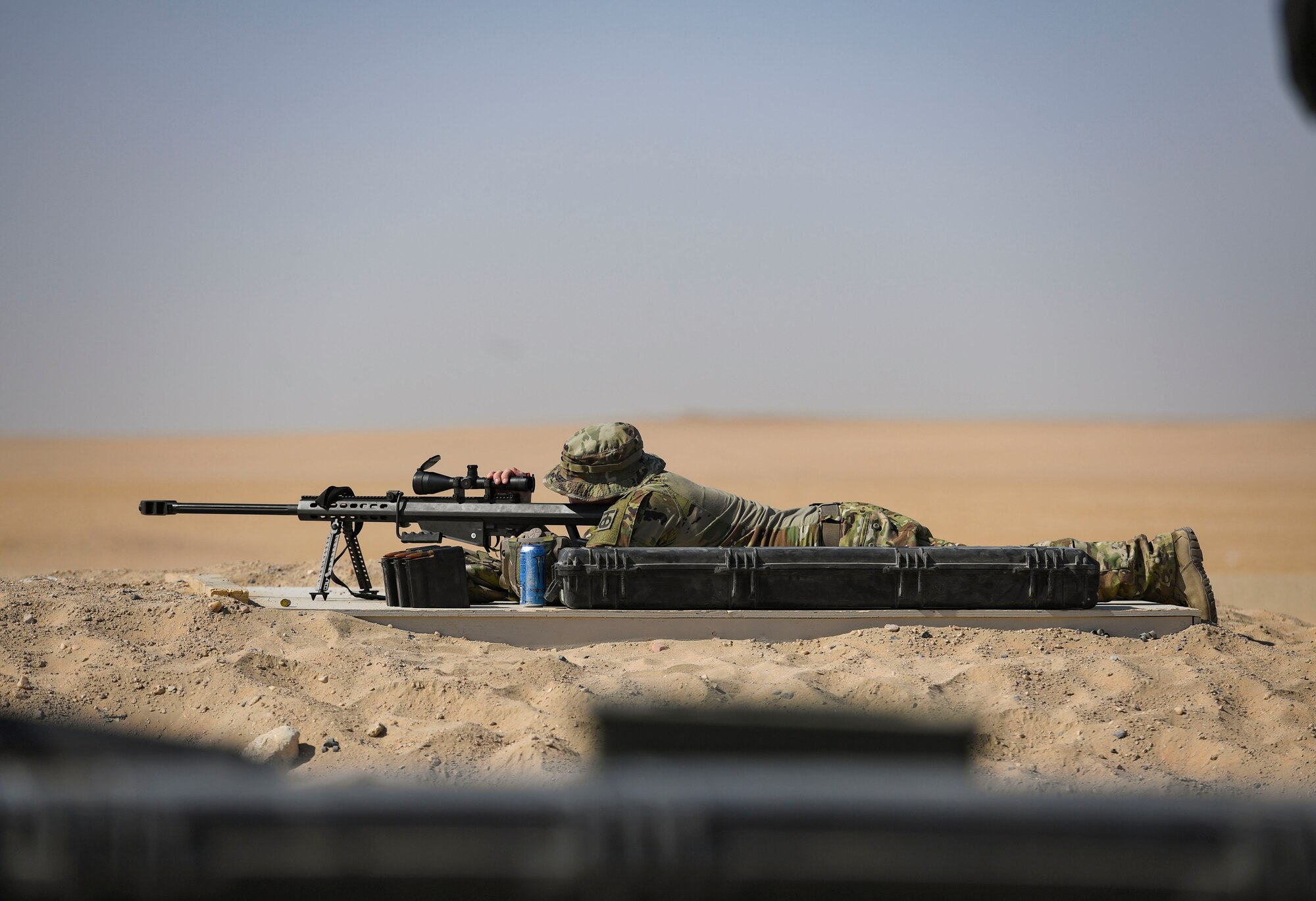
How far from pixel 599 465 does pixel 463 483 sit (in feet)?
3.63

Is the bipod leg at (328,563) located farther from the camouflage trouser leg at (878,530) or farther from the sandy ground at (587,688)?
the camouflage trouser leg at (878,530)

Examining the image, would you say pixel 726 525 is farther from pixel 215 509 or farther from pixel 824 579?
pixel 215 509

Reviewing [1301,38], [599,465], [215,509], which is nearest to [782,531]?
[599,465]

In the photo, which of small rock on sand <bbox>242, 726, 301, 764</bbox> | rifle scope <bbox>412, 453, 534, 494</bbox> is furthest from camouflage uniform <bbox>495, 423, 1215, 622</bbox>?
small rock on sand <bbox>242, 726, 301, 764</bbox>

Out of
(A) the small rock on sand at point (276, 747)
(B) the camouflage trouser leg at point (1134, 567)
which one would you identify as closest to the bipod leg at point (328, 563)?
(A) the small rock on sand at point (276, 747)

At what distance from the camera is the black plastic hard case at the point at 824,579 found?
23.1 ft

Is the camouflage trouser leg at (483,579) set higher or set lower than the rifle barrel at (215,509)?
lower

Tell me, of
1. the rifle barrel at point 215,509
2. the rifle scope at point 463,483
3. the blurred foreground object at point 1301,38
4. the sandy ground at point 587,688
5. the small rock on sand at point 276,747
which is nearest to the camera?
the blurred foreground object at point 1301,38

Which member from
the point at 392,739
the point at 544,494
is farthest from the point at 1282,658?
the point at 544,494

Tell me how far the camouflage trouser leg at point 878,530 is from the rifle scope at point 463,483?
220 cm

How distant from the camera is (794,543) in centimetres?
789

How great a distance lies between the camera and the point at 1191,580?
747cm

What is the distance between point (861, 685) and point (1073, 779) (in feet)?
4.01

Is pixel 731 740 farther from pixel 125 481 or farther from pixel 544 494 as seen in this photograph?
pixel 125 481
